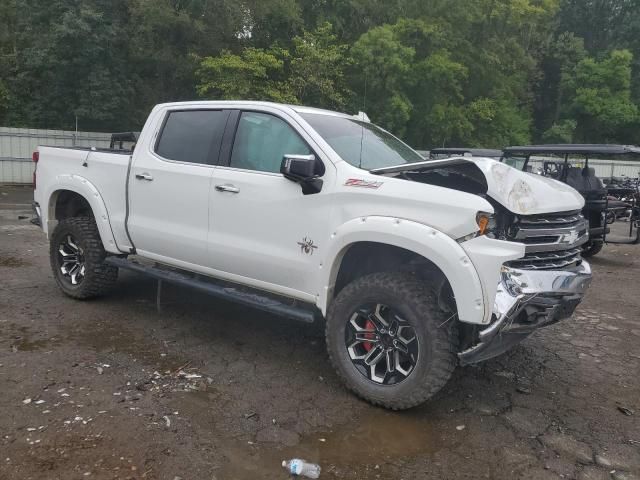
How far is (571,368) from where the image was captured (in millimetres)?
4746

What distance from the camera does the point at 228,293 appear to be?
456 cm

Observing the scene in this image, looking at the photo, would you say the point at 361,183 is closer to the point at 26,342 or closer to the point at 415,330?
the point at 415,330

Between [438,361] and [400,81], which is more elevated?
[400,81]

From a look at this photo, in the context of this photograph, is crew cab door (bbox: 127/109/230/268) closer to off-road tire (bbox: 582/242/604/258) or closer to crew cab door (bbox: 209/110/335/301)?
crew cab door (bbox: 209/110/335/301)

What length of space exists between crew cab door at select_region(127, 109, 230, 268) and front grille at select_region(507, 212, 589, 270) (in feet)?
8.01

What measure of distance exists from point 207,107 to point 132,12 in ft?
61.7

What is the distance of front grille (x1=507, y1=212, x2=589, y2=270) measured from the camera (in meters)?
3.62

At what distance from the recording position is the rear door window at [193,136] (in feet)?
15.8

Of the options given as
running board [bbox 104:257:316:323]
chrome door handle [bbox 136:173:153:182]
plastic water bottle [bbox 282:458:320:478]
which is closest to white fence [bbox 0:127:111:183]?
chrome door handle [bbox 136:173:153:182]

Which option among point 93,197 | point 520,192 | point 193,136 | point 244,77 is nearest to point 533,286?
point 520,192

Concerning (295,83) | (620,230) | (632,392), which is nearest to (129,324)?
(632,392)

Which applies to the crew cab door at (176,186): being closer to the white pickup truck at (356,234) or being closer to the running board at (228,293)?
the white pickup truck at (356,234)

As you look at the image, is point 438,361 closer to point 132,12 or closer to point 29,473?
point 29,473

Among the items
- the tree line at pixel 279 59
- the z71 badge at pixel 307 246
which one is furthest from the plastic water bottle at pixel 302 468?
the tree line at pixel 279 59
